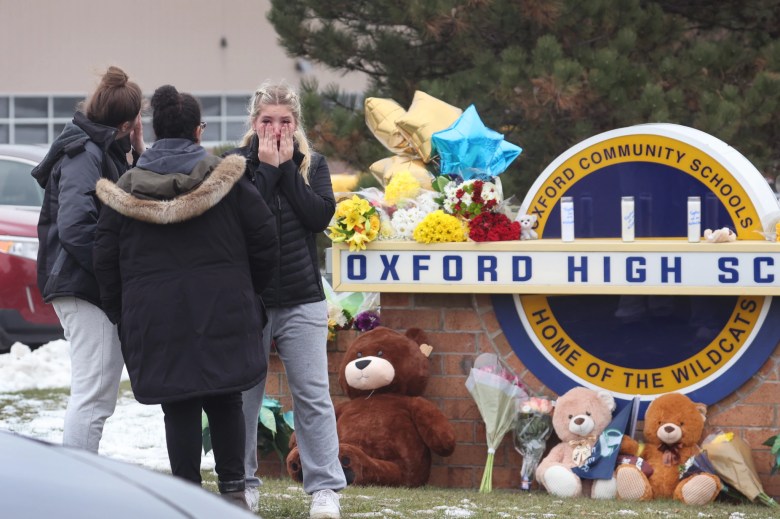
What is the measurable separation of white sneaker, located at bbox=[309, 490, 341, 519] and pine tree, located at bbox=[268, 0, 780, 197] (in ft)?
19.1

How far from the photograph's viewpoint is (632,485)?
625 cm

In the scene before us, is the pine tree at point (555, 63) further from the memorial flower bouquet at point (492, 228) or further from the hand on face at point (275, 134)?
the hand on face at point (275, 134)

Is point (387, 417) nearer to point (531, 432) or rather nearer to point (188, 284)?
point (531, 432)

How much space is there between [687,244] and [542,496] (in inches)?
55.1

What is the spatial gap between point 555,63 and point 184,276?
6282mm

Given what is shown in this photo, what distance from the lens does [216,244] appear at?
4.65 m

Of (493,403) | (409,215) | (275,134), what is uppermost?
(275,134)

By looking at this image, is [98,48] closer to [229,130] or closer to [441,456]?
[229,130]

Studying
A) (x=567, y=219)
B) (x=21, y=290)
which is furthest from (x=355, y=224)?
(x=21, y=290)

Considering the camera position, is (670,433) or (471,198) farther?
(471,198)


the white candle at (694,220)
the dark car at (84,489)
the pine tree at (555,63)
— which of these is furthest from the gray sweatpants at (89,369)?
the pine tree at (555,63)

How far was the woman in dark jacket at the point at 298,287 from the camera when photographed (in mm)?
5125

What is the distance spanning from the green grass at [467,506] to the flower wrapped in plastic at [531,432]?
0.76 feet

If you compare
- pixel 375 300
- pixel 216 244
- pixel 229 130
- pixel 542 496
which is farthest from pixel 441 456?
pixel 229 130
